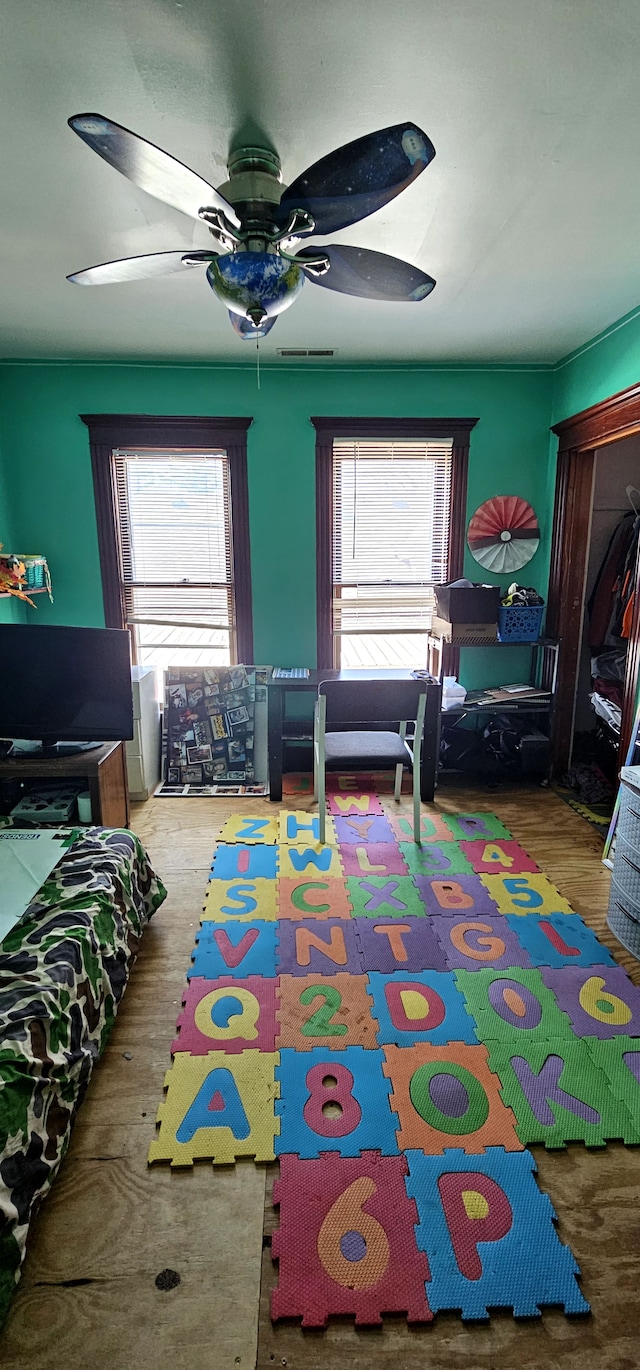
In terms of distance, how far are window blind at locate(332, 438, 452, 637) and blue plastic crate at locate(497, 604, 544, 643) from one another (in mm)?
505

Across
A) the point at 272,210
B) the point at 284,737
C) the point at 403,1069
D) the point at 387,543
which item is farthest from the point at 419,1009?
the point at 387,543

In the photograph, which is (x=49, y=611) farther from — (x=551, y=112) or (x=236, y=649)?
(x=551, y=112)

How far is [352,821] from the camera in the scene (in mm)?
3414

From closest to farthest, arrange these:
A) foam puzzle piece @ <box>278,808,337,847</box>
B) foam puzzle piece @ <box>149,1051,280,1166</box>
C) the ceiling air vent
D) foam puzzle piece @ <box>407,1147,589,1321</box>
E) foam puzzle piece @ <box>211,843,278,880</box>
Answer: foam puzzle piece @ <box>407,1147,589,1321</box> < foam puzzle piece @ <box>149,1051,280,1166</box> < foam puzzle piece @ <box>211,843,278,880</box> < foam puzzle piece @ <box>278,808,337,847</box> < the ceiling air vent

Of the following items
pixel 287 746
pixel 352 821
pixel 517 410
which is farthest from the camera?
pixel 287 746

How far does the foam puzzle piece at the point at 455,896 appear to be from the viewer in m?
2.58

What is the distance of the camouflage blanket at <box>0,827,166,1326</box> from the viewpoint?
133cm

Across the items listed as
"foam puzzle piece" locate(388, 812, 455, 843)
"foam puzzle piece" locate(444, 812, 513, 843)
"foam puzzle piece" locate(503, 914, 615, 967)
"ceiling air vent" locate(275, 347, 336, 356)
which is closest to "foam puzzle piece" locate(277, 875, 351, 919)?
"foam puzzle piece" locate(388, 812, 455, 843)

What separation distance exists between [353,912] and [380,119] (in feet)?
8.45

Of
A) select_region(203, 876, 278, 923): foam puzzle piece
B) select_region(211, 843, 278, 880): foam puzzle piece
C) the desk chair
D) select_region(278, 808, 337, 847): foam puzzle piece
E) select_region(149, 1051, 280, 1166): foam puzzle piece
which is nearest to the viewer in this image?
select_region(149, 1051, 280, 1166): foam puzzle piece

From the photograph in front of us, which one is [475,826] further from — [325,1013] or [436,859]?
[325,1013]

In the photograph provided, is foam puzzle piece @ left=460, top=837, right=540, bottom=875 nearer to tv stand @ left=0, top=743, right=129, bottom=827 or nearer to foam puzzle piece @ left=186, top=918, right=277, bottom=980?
foam puzzle piece @ left=186, top=918, right=277, bottom=980

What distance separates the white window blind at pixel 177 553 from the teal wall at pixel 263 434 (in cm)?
19

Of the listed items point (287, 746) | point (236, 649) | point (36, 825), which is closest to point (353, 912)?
point (36, 825)
